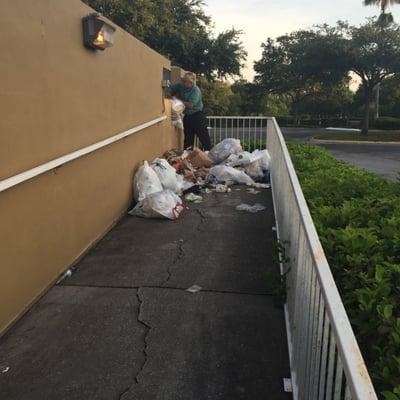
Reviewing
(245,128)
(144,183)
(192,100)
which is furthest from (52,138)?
(245,128)

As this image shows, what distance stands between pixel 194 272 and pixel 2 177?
1.95m

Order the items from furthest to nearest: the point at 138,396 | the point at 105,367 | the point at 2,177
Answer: the point at 2,177 → the point at 105,367 → the point at 138,396

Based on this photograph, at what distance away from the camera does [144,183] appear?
21.3ft

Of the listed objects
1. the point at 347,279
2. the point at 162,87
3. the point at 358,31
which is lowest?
the point at 347,279

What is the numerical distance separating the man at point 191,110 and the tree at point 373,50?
67.8ft

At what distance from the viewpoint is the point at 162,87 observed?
880cm

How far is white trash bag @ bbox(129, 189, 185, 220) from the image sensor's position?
6051 mm

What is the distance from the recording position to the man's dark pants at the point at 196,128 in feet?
33.0

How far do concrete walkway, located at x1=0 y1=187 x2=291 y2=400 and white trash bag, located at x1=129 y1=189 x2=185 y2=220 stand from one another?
1009 mm

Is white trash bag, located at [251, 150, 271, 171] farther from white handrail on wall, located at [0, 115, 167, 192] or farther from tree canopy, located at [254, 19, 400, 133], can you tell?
tree canopy, located at [254, 19, 400, 133]

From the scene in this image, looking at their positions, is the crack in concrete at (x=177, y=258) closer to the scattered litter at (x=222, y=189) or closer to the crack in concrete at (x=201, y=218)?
the crack in concrete at (x=201, y=218)

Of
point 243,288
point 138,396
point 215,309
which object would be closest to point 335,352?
point 138,396

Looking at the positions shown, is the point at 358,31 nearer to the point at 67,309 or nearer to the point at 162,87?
the point at 162,87

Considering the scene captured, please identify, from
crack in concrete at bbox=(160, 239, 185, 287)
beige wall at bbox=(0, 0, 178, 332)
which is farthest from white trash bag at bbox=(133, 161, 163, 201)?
crack in concrete at bbox=(160, 239, 185, 287)
